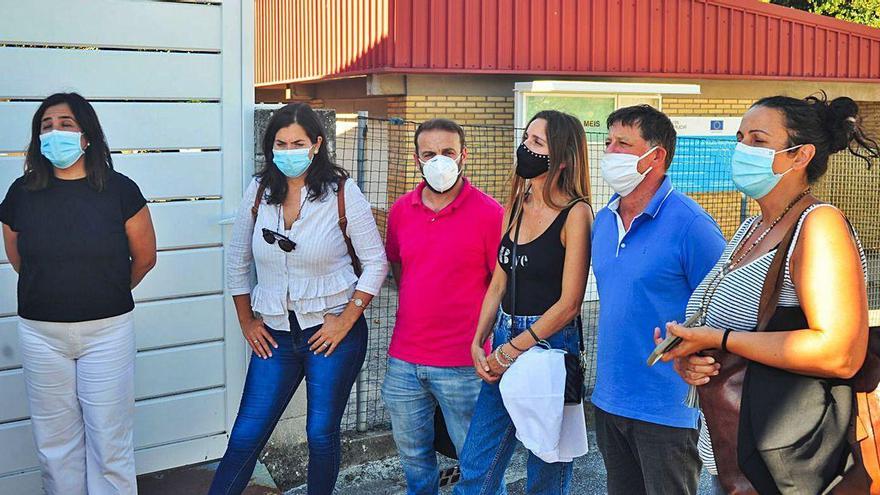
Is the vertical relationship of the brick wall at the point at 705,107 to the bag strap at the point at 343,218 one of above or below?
above

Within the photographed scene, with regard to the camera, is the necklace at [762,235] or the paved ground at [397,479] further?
the paved ground at [397,479]

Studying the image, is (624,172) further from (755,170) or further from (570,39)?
(570,39)

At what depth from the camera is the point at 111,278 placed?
3.71 meters

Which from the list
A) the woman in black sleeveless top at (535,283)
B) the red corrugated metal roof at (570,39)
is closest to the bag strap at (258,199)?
the woman in black sleeveless top at (535,283)

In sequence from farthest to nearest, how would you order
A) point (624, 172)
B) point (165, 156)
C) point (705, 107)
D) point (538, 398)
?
1. point (705, 107)
2. point (165, 156)
3. point (538, 398)
4. point (624, 172)

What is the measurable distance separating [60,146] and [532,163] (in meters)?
1.89

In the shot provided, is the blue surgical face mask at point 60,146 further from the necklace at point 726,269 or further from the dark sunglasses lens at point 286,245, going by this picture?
the necklace at point 726,269

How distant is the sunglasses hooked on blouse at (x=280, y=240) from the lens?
12.3 ft

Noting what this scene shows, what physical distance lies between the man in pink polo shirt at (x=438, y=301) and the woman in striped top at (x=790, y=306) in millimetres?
1189

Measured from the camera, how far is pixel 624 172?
3230 millimetres

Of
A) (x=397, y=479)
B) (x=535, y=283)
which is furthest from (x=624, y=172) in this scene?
(x=397, y=479)

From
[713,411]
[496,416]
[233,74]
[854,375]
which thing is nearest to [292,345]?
[496,416]

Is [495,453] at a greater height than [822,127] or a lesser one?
lesser

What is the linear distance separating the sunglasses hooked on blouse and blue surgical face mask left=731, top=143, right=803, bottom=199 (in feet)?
5.95
